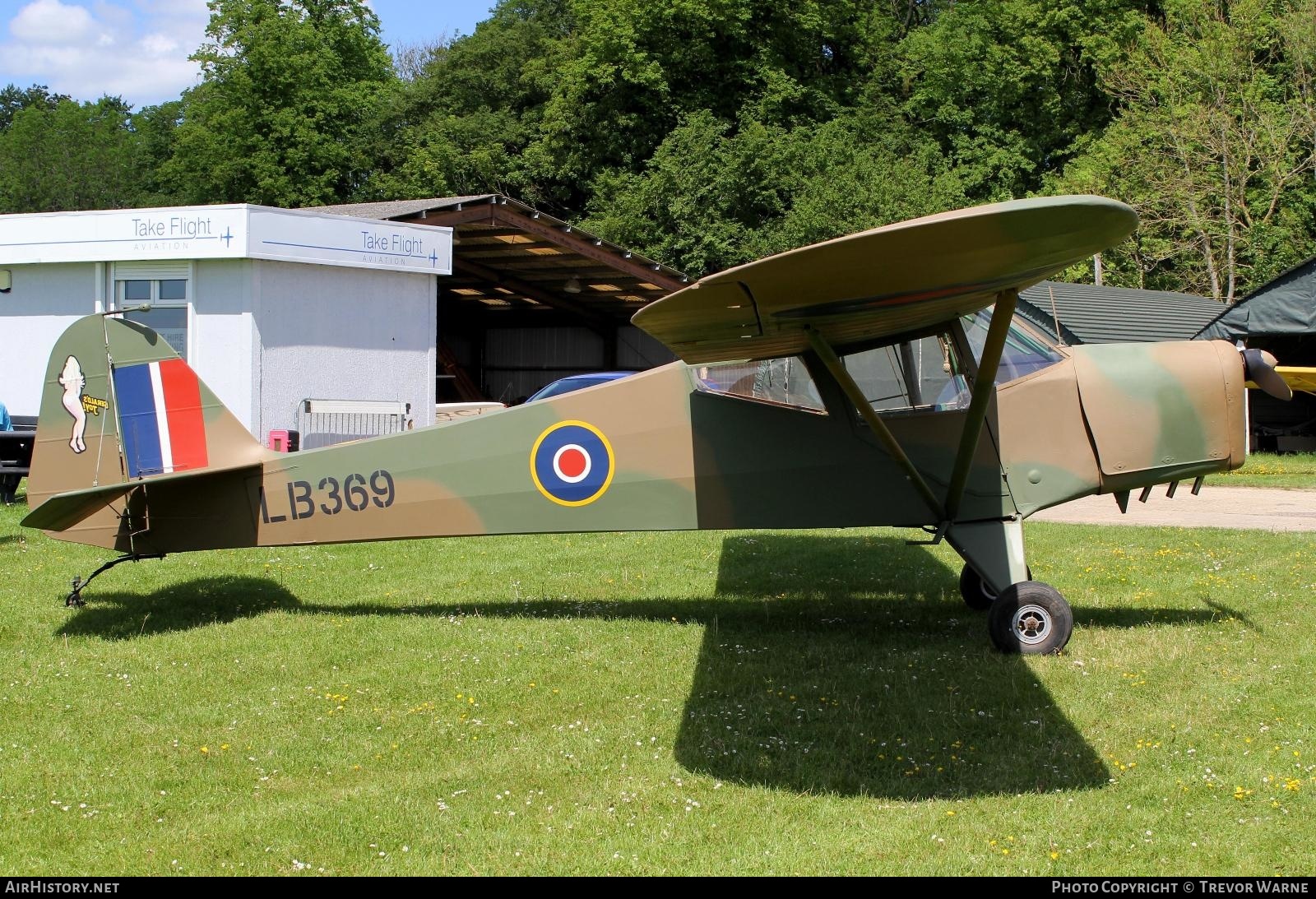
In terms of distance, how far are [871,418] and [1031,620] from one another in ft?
5.42

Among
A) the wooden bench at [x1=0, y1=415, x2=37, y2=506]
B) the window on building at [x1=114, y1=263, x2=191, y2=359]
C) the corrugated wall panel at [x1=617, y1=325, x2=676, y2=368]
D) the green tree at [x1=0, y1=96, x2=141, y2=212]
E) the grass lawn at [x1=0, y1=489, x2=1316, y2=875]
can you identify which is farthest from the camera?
the green tree at [x1=0, y1=96, x2=141, y2=212]

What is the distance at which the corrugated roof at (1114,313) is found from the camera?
74.9 feet

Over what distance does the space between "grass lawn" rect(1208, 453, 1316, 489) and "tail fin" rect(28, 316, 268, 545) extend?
14.7 metres

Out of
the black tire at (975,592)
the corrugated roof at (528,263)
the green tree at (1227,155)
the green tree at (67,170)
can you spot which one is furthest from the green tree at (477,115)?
the black tire at (975,592)

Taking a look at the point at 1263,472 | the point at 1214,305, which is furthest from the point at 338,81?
the point at 1263,472

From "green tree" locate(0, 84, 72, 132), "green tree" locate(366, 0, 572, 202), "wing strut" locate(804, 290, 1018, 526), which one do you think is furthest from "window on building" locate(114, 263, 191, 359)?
"green tree" locate(0, 84, 72, 132)

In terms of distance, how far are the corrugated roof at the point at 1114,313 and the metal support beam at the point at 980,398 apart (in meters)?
15.5

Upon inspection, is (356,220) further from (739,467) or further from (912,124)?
(912,124)

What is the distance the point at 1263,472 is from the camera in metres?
19.8

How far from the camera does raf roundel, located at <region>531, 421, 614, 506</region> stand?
777cm

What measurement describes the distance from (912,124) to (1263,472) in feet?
98.6

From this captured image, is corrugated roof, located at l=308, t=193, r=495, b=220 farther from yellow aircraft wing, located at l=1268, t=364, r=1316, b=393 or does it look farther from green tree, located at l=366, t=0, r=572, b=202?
green tree, located at l=366, t=0, r=572, b=202

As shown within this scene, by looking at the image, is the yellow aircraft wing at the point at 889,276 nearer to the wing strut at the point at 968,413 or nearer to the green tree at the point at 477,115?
the wing strut at the point at 968,413

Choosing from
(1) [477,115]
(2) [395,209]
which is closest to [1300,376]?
(2) [395,209]
